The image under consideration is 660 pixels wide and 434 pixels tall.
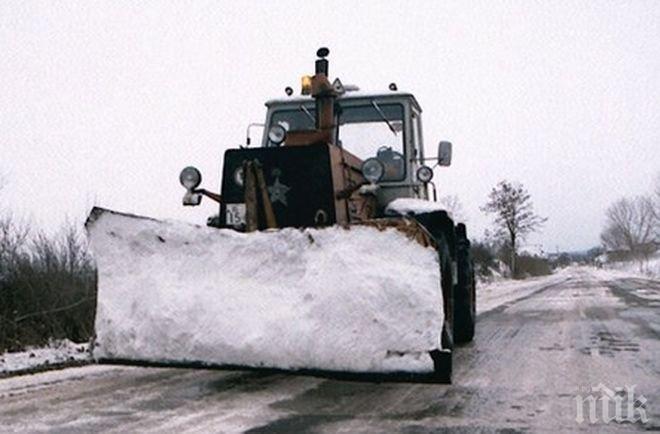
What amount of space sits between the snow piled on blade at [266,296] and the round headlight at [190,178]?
41.2 inches

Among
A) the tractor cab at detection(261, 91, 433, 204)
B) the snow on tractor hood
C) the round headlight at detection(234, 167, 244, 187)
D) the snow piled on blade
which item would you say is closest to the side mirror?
the tractor cab at detection(261, 91, 433, 204)

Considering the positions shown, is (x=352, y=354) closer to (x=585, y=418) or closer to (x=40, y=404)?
(x=585, y=418)

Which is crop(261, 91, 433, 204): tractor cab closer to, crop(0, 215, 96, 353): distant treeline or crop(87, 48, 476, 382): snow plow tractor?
crop(87, 48, 476, 382): snow plow tractor

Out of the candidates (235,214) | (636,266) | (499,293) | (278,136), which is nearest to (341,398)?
(235,214)

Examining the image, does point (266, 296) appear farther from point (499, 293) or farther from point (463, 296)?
point (499, 293)

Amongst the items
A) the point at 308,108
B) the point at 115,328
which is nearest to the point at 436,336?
the point at 115,328

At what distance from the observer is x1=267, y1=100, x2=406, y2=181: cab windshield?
737 cm

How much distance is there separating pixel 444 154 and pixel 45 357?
4675mm

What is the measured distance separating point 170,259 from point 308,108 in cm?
312

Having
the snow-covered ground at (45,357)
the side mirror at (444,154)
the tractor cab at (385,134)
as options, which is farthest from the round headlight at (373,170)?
the snow-covered ground at (45,357)

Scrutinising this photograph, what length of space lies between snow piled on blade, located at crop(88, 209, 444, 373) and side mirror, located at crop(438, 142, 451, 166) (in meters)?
2.91

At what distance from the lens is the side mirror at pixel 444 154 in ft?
24.6

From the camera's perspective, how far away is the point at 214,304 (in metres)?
4.94

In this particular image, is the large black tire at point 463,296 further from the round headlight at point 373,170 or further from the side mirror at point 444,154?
the round headlight at point 373,170
